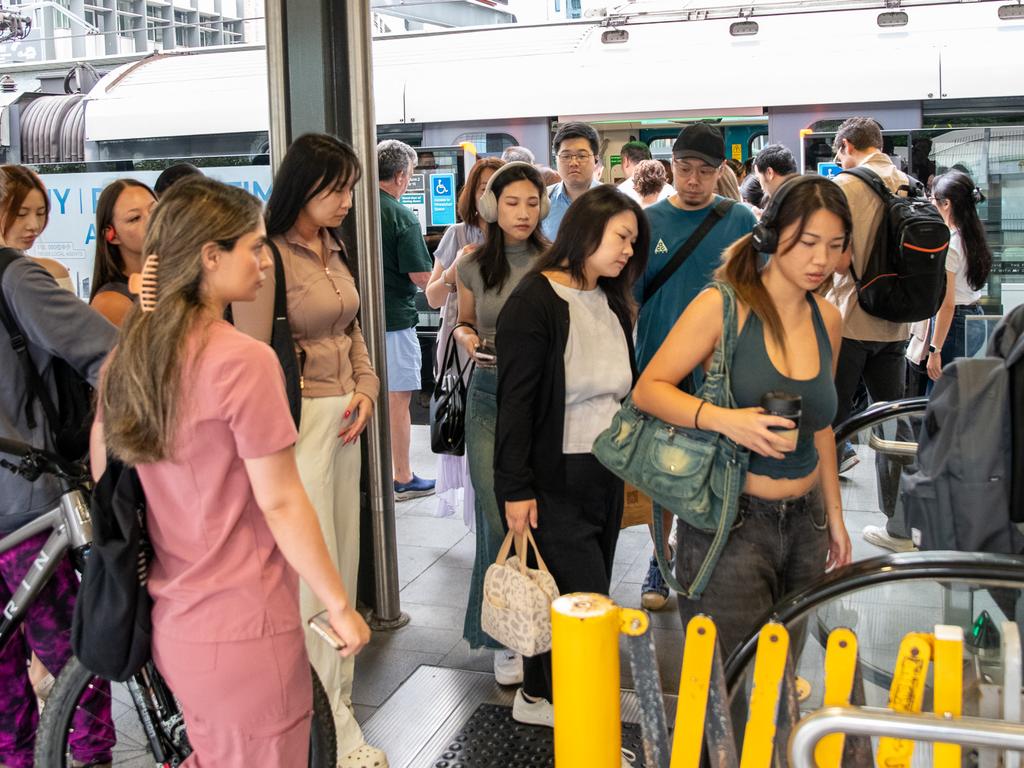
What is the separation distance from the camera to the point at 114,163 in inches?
196

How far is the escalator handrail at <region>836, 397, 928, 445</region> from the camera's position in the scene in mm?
3805

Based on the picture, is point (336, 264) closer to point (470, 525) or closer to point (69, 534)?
point (69, 534)

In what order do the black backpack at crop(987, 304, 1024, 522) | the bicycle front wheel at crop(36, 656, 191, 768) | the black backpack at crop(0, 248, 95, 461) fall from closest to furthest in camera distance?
the black backpack at crop(987, 304, 1024, 522) → the bicycle front wheel at crop(36, 656, 191, 768) → the black backpack at crop(0, 248, 95, 461)

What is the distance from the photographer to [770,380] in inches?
105

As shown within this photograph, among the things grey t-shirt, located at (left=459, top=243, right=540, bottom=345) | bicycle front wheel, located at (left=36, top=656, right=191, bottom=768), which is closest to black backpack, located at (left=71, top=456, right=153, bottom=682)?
bicycle front wheel, located at (left=36, top=656, right=191, bottom=768)

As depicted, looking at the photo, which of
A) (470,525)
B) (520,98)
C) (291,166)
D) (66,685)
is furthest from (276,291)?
(520,98)

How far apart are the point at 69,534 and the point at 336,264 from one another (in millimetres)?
1087

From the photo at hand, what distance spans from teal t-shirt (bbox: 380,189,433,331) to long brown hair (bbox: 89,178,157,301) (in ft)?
7.99

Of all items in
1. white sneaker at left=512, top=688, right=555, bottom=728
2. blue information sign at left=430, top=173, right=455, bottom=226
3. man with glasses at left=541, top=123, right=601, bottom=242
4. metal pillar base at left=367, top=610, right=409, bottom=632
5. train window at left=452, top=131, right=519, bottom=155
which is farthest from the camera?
train window at left=452, top=131, right=519, bottom=155

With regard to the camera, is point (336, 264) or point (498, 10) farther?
point (498, 10)

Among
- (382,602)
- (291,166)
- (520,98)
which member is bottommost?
(382,602)

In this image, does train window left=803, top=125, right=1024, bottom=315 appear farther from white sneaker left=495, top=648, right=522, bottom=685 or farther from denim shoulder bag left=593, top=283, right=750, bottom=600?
denim shoulder bag left=593, top=283, right=750, bottom=600

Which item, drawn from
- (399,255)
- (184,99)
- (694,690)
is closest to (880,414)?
(694,690)

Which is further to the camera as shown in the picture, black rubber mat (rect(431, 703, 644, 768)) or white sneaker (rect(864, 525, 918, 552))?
white sneaker (rect(864, 525, 918, 552))
